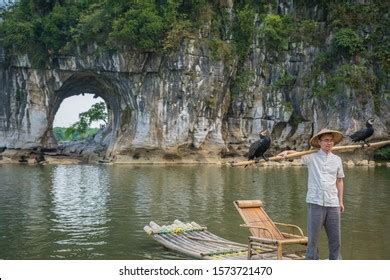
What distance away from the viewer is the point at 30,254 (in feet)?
28.3

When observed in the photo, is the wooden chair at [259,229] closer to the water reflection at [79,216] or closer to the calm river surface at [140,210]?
the calm river surface at [140,210]

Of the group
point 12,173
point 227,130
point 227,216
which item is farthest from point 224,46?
point 227,216

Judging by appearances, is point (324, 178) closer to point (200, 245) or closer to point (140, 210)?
point (200, 245)

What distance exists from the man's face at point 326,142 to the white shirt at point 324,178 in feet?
0.18

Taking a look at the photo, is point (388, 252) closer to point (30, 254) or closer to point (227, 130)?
point (30, 254)

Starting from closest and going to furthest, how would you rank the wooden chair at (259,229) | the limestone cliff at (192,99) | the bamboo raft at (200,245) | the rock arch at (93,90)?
the wooden chair at (259,229) < the bamboo raft at (200,245) < the limestone cliff at (192,99) < the rock arch at (93,90)

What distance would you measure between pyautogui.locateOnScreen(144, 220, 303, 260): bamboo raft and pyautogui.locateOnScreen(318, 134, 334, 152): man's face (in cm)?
169

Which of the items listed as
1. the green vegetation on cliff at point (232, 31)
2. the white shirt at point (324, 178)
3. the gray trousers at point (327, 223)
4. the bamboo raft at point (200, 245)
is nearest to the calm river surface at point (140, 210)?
the bamboo raft at point (200, 245)

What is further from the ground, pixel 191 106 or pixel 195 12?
pixel 195 12

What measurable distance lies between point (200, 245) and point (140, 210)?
197 inches

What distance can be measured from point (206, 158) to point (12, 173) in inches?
470

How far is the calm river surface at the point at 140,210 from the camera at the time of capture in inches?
356

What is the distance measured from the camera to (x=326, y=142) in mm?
5402

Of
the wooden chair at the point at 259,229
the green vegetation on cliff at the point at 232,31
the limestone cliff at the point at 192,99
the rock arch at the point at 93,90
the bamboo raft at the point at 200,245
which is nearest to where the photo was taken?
the wooden chair at the point at 259,229
